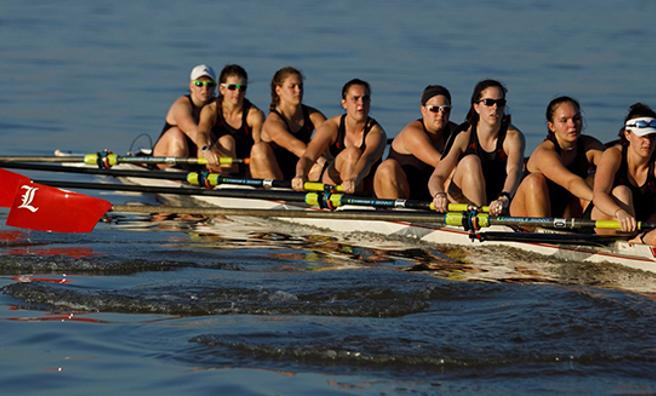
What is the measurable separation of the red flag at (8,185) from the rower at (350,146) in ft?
7.26

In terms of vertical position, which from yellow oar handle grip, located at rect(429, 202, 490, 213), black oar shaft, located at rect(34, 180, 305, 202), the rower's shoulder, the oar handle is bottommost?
yellow oar handle grip, located at rect(429, 202, 490, 213)

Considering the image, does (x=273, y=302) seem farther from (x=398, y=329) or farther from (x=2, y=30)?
(x=2, y=30)

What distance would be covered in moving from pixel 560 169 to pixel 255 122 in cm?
441

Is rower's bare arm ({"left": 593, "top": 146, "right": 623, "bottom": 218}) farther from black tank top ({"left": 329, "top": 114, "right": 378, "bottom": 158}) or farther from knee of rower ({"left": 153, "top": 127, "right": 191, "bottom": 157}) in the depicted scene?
knee of rower ({"left": 153, "top": 127, "right": 191, "bottom": 157})

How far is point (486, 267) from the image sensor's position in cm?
969

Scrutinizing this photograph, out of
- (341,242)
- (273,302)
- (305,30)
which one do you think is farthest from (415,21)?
(273,302)

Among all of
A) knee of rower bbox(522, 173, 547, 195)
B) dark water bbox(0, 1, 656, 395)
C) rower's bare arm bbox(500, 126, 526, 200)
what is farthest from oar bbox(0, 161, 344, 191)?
knee of rower bbox(522, 173, 547, 195)

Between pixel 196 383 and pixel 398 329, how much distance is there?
1383 mm

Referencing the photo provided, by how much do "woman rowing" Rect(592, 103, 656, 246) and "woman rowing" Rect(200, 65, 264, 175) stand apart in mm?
4823

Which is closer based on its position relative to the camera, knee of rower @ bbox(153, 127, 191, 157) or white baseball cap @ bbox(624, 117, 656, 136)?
white baseball cap @ bbox(624, 117, 656, 136)

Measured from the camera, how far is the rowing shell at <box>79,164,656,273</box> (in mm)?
9133

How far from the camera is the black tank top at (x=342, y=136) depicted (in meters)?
11.8

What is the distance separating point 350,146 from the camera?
39.0 feet

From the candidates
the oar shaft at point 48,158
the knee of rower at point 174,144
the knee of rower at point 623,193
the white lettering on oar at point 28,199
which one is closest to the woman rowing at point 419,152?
the knee of rower at point 623,193
